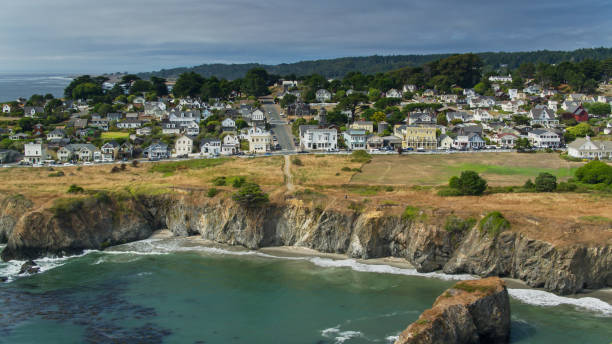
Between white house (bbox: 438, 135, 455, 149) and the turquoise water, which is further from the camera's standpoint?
white house (bbox: 438, 135, 455, 149)

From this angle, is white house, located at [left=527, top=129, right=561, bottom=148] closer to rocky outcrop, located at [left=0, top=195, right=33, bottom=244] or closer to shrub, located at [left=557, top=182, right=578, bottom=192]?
shrub, located at [left=557, top=182, right=578, bottom=192]

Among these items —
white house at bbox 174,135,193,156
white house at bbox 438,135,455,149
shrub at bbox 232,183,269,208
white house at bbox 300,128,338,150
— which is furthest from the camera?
white house at bbox 438,135,455,149

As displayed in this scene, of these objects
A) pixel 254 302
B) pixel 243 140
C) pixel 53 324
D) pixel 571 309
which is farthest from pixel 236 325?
pixel 243 140

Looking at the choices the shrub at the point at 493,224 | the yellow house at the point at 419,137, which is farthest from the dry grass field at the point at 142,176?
the yellow house at the point at 419,137

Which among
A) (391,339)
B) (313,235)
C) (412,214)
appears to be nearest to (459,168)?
(412,214)

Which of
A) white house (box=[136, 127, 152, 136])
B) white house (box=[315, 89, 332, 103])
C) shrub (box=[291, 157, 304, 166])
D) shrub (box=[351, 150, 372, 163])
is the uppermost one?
white house (box=[315, 89, 332, 103])

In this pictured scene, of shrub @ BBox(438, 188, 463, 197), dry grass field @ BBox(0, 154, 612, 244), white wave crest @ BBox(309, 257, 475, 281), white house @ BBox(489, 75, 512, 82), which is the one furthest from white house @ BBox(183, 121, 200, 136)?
white house @ BBox(489, 75, 512, 82)

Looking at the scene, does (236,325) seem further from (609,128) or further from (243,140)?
(609,128)
